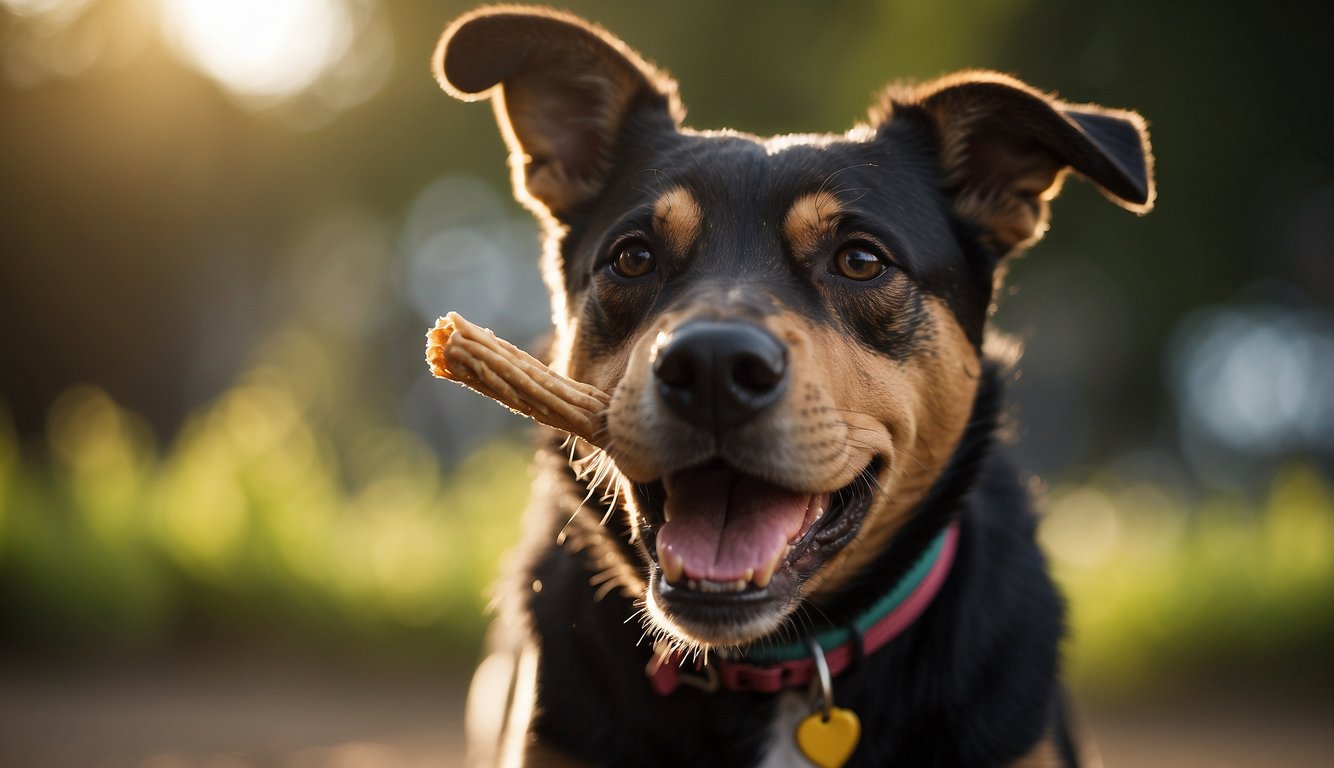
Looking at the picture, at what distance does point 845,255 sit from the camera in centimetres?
312

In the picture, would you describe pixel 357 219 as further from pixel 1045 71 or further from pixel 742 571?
pixel 742 571

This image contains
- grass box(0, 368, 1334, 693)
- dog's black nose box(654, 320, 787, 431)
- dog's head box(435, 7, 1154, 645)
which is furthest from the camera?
grass box(0, 368, 1334, 693)

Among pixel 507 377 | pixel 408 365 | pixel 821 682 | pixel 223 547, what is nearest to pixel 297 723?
pixel 223 547

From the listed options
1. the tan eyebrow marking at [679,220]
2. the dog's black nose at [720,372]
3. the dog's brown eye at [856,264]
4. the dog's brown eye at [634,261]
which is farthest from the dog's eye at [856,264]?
the dog's black nose at [720,372]

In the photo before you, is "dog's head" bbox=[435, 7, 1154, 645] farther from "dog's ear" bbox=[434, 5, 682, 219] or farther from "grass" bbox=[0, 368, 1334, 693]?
"grass" bbox=[0, 368, 1334, 693]

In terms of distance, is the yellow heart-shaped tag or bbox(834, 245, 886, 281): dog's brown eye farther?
bbox(834, 245, 886, 281): dog's brown eye

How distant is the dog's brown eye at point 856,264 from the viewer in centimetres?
312

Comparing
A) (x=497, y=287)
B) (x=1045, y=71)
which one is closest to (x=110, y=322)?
(x=497, y=287)

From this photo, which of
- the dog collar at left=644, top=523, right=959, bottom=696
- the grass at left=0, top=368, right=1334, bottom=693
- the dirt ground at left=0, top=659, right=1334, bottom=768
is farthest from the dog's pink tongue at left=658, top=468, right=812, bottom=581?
the grass at left=0, top=368, right=1334, bottom=693

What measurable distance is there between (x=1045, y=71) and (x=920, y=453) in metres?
17.1

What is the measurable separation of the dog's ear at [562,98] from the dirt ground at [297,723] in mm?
3824

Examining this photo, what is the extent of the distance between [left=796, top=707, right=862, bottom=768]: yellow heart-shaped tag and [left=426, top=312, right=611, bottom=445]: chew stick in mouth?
972 millimetres

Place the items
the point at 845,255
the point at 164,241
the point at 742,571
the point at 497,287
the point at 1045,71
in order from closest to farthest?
the point at 742,571 < the point at 845,255 < the point at 1045,71 < the point at 164,241 < the point at 497,287

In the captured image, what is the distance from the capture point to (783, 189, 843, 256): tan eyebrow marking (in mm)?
3078
